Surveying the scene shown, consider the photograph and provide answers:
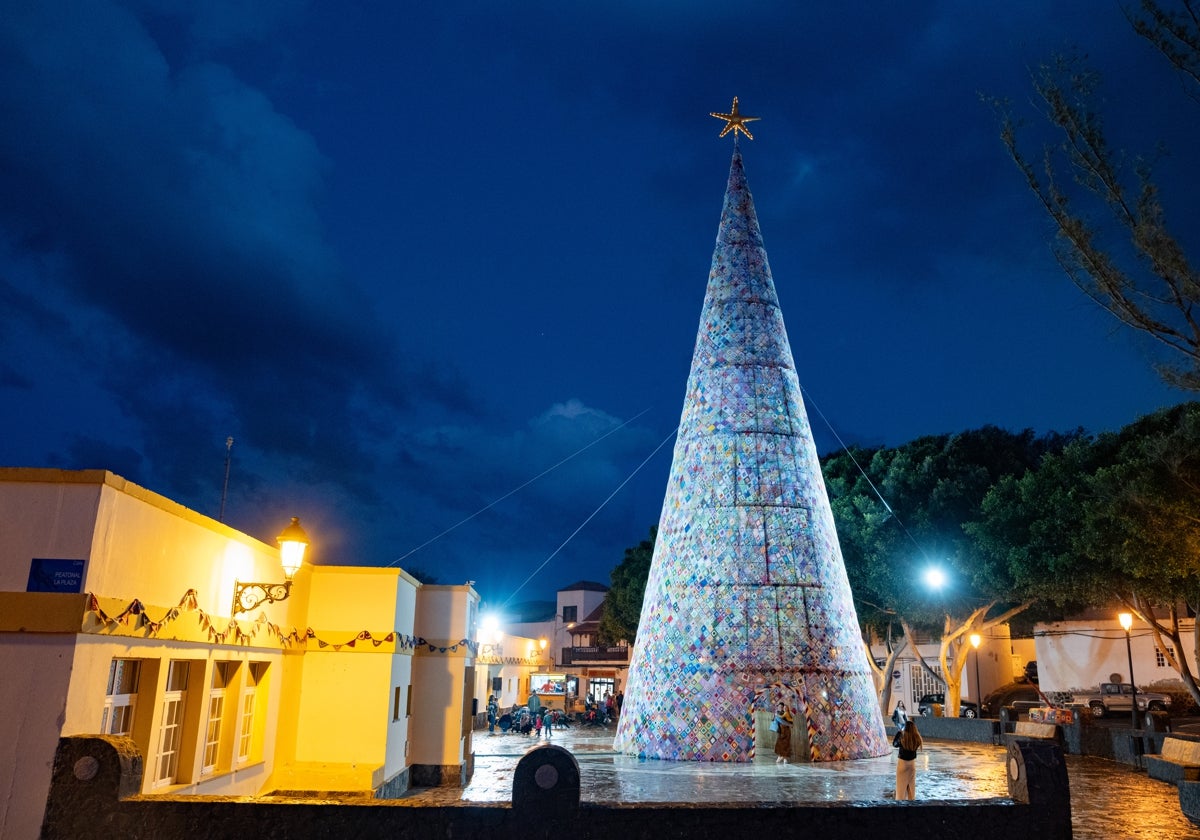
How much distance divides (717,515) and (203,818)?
34.2ft

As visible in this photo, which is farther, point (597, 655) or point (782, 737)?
point (597, 655)

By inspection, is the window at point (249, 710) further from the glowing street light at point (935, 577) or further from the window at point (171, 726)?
the glowing street light at point (935, 577)

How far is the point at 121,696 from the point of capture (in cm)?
693

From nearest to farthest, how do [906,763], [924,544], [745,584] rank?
1. [906,763]
2. [745,584]
3. [924,544]

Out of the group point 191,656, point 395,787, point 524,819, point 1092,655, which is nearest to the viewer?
point 524,819

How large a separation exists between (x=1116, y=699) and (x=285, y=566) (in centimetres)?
3007

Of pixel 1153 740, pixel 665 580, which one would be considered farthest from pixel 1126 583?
pixel 665 580

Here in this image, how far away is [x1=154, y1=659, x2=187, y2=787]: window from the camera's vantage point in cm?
746

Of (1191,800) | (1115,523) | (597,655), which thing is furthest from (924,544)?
(597,655)

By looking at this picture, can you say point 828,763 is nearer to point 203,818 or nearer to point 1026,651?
point 203,818

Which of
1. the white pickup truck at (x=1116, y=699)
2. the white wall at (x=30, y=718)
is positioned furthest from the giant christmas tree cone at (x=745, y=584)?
the white pickup truck at (x=1116, y=699)

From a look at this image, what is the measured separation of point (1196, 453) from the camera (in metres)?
15.6

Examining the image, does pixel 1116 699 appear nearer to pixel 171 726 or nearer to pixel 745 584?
pixel 745 584

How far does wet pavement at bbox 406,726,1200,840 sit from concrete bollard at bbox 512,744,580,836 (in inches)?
97.4
